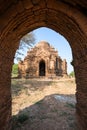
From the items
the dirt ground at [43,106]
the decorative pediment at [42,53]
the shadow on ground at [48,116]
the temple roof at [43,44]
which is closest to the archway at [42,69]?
the decorative pediment at [42,53]

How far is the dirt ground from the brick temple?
714 centimetres

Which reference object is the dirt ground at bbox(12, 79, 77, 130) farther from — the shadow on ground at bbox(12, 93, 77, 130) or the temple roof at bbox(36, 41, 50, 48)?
the temple roof at bbox(36, 41, 50, 48)

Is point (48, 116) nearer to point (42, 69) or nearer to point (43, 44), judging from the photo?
point (42, 69)

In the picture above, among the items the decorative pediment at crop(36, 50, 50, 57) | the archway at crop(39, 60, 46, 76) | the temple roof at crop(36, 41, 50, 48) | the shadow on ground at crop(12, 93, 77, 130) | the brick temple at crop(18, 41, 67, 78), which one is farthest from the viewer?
the archway at crop(39, 60, 46, 76)

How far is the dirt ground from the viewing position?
441 inches

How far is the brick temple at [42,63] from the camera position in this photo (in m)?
30.4

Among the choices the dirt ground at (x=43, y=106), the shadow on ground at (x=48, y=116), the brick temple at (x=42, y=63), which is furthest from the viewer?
the brick temple at (x=42, y=63)

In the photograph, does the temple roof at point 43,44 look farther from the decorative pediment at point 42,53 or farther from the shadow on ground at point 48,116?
the shadow on ground at point 48,116

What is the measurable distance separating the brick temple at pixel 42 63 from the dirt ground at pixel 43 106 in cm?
714

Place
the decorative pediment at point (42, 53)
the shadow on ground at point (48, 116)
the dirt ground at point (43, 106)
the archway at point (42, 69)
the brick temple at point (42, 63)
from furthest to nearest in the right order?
the archway at point (42, 69) < the decorative pediment at point (42, 53) < the brick temple at point (42, 63) < the dirt ground at point (43, 106) < the shadow on ground at point (48, 116)

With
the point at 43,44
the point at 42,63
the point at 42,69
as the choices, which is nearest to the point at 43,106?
the point at 42,63

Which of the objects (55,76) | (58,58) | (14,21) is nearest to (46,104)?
(14,21)

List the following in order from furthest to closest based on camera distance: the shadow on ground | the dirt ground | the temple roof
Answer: the temple roof, the dirt ground, the shadow on ground

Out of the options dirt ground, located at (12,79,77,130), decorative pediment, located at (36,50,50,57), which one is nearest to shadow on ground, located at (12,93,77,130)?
dirt ground, located at (12,79,77,130)
